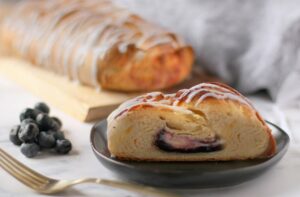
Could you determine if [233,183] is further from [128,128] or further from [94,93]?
[94,93]

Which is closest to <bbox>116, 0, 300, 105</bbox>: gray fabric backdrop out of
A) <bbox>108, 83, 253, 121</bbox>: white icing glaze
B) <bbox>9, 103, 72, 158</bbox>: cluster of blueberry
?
<bbox>108, 83, 253, 121</bbox>: white icing glaze

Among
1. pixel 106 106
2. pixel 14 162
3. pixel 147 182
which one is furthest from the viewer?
pixel 106 106

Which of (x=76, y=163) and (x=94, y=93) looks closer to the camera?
(x=76, y=163)

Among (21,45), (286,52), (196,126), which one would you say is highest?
(196,126)

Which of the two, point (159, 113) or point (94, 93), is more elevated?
point (159, 113)

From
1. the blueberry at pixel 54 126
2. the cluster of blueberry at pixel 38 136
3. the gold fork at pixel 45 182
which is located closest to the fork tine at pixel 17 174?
the gold fork at pixel 45 182

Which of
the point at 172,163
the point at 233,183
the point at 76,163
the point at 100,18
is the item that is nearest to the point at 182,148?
the point at 172,163

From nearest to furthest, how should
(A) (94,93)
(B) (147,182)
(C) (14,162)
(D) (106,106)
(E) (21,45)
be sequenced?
(B) (147,182) < (C) (14,162) < (D) (106,106) < (A) (94,93) < (E) (21,45)

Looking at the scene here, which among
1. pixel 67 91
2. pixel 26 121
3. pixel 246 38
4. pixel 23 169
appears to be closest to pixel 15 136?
pixel 26 121
